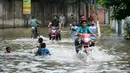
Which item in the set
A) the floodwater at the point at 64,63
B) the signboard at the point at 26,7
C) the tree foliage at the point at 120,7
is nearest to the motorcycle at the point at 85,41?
the floodwater at the point at 64,63

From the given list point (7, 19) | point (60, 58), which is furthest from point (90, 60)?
point (7, 19)

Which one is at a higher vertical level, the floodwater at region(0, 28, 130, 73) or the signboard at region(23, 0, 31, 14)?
the signboard at region(23, 0, 31, 14)

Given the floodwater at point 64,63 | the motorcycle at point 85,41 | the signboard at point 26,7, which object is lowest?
the floodwater at point 64,63

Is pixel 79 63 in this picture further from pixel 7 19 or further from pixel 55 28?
pixel 7 19

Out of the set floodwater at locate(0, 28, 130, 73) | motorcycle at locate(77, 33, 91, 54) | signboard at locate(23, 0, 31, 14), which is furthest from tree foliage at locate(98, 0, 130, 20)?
signboard at locate(23, 0, 31, 14)

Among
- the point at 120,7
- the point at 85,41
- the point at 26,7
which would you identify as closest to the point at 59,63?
the point at 85,41

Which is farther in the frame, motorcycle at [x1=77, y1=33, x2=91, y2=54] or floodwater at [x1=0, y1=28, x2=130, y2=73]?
motorcycle at [x1=77, y1=33, x2=91, y2=54]

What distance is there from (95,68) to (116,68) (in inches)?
27.9

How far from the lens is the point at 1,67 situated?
1381cm

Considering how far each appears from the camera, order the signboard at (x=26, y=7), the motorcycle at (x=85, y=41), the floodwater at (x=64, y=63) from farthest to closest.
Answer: the signboard at (x=26, y=7) < the motorcycle at (x=85, y=41) < the floodwater at (x=64, y=63)

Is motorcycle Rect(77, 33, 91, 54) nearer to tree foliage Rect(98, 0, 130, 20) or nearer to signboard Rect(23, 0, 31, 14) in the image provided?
tree foliage Rect(98, 0, 130, 20)

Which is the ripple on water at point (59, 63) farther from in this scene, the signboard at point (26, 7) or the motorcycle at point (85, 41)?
the signboard at point (26, 7)

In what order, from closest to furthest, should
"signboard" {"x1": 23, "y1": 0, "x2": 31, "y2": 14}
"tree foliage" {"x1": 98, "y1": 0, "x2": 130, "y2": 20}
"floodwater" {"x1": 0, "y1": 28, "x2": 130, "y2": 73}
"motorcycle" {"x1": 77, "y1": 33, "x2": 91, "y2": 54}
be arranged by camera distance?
"floodwater" {"x1": 0, "y1": 28, "x2": 130, "y2": 73}, "tree foliage" {"x1": 98, "y1": 0, "x2": 130, "y2": 20}, "motorcycle" {"x1": 77, "y1": 33, "x2": 91, "y2": 54}, "signboard" {"x1": 23, "y1": 0, "x2": 31, "y2": 14}

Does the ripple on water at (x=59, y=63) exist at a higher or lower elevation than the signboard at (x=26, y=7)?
lower
